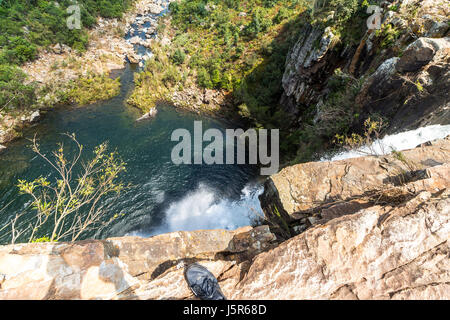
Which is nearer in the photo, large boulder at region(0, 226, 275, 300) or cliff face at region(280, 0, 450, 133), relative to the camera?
large boulder at region(0, 226, 275, 300)

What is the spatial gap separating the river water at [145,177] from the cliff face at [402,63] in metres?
7.52

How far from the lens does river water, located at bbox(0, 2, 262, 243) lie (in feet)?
38.4

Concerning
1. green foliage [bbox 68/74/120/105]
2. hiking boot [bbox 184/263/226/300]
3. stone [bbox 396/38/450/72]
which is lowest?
hiking boot [bbox 184/263/226/300]

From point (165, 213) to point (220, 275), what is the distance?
32.1 feet

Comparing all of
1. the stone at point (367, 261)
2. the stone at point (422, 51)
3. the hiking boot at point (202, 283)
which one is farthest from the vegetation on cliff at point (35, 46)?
the stone at point (422, 51)

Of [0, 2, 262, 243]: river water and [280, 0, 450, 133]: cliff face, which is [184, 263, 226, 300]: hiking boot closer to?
[0, 2, 262, 243]: river water

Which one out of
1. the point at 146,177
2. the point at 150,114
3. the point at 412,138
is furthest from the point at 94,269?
the point at 150,114

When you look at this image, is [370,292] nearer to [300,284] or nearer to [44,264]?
[300,284]

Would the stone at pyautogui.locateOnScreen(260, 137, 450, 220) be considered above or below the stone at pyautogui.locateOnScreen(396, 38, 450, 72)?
→ below

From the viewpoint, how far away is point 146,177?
1447 cm

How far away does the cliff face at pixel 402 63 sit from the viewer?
6680 millimetres

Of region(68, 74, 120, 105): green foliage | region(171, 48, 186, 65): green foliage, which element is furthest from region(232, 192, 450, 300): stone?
region(171, 48, 186, 65): green foliage

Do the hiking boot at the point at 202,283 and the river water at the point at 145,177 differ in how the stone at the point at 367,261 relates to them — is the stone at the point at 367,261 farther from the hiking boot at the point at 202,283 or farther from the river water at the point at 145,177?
the river water at the point at 145,177

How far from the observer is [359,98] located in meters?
9.59
